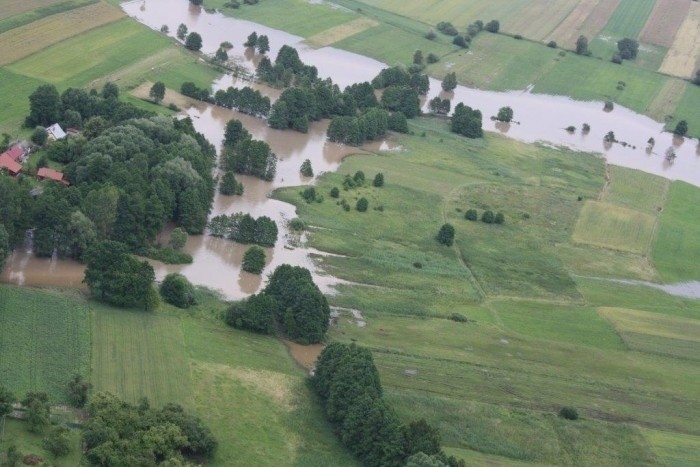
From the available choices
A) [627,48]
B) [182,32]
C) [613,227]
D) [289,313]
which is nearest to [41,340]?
[289,313]

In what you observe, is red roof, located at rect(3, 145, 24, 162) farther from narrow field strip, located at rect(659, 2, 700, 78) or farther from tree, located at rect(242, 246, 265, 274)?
narrow field strip, located at rect(659, 2, 700, 78)

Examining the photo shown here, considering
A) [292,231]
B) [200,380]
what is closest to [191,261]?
[292,231]

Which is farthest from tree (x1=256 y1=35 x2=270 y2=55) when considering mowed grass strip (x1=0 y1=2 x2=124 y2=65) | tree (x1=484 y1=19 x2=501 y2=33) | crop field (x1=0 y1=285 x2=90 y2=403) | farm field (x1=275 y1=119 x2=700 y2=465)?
crop field (x1=0 y1=285 x2=90 y2=403)

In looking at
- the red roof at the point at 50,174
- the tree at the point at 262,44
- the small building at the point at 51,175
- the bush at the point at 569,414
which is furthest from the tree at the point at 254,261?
the tree at the point at 262,44

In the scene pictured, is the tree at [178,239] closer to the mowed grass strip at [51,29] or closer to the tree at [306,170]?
the tree at [306,170]

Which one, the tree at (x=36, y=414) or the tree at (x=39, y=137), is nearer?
the tree at (x=36, y=414)

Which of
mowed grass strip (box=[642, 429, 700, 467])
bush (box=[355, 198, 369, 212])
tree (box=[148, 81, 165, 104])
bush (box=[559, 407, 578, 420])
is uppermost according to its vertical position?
tree (box=[148, 81, 165, 104])
